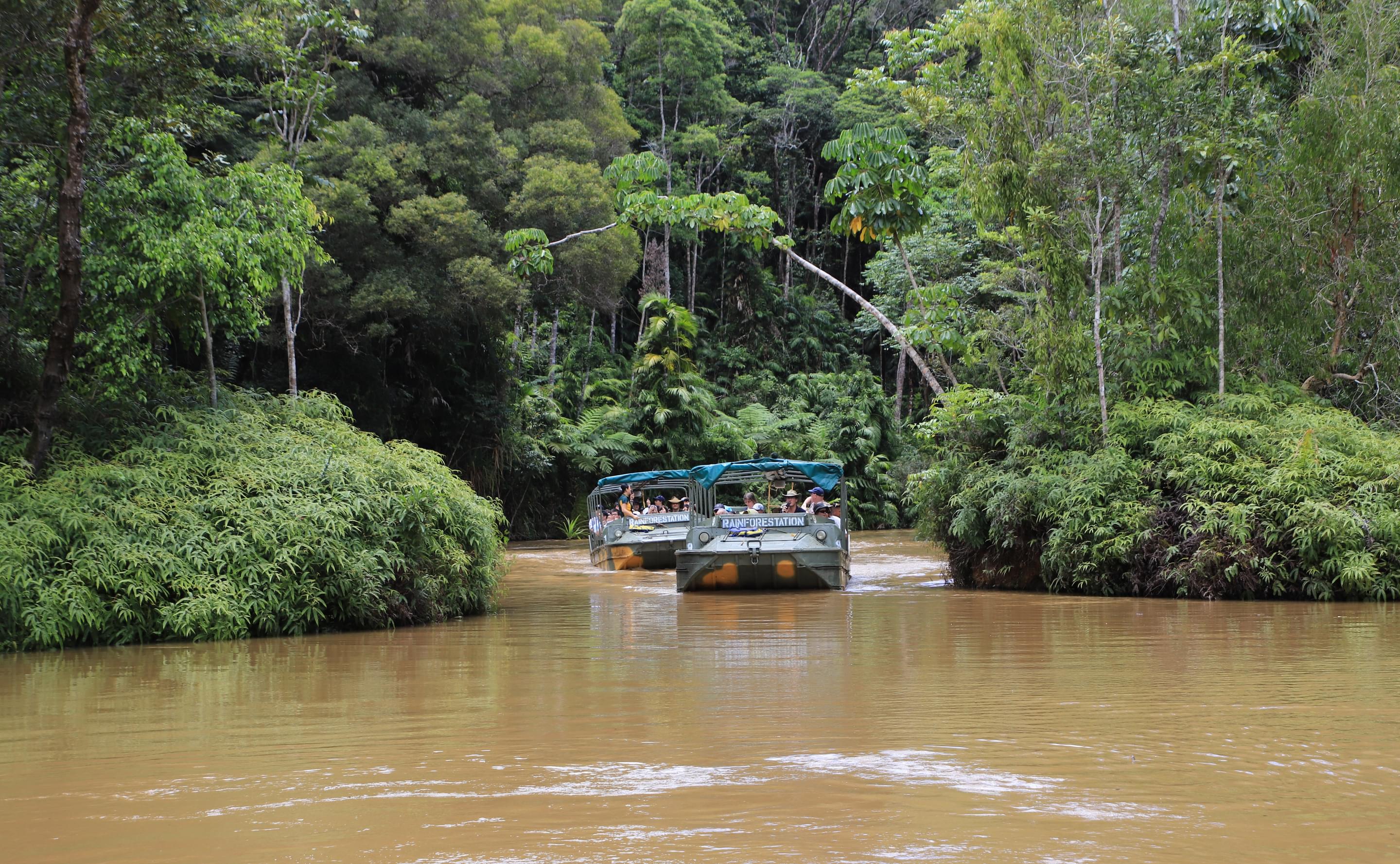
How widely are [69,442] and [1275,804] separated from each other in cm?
1131

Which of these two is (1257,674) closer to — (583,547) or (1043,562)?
(1043,562)

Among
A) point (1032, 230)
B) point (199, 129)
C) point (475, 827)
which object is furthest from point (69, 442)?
point (1032, 230)

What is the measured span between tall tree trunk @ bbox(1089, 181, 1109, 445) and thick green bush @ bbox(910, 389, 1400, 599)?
0.19 m

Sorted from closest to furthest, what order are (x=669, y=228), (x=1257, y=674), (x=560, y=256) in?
1. (x=1257, y=674)
2. (x=560, y=256)
3. (x=669, y=228)

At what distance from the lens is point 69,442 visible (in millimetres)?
11477

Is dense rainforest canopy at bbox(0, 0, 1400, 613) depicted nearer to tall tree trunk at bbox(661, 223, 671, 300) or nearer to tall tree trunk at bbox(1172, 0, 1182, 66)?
tall tree trunk at bbox(1172, 0, 1182, 66)

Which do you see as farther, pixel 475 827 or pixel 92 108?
pixel 92 108

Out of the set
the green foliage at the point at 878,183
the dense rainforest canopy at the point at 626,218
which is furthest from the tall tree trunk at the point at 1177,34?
the green foliage at the point at 878,183

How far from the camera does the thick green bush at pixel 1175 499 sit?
12523mm

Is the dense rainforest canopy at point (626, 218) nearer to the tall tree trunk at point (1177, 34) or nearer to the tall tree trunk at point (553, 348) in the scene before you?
the tall tree trunk at point (1177, 34)

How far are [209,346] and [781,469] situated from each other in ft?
28.4

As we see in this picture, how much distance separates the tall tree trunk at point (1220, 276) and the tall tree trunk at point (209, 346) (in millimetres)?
12644

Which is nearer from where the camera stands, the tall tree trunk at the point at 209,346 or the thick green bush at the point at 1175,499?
the tall tree trunk at the point at 209,346

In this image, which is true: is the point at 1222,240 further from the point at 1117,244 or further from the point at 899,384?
the point at 899,384
